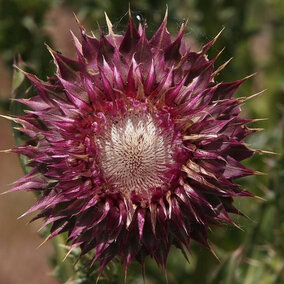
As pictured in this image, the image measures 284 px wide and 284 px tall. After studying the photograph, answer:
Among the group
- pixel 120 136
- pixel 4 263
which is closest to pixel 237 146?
pixel 120 136

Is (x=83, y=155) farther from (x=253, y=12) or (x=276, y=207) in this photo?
(x=253, y=12)

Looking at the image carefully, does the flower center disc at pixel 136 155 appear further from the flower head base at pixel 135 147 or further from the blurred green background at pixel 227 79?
the blurred green background at pixel 227 79

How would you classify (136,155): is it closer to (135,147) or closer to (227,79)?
(135,147)

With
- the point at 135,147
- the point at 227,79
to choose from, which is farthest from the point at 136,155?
the point at 227,79

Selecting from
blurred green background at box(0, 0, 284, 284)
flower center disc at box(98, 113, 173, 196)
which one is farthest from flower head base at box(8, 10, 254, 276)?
Answer: blurred green background at box(0, 0, 284, 284)

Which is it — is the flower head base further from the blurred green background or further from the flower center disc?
the blurred green background
